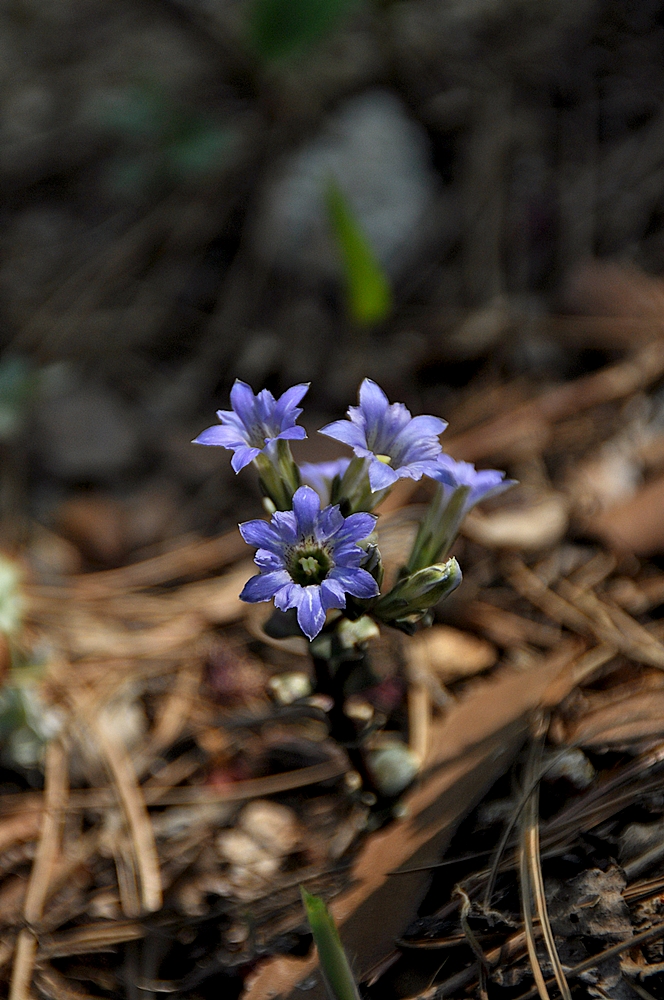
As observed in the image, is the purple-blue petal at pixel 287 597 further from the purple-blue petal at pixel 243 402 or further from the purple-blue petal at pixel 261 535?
the purple-blue petal at pixel 243 402

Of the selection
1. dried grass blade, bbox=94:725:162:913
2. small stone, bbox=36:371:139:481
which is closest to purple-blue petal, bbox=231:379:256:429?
dried grass blade, bbox=94:725:162:913

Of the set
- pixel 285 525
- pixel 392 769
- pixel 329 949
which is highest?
pixel 285 525

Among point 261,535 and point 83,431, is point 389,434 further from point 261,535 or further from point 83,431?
point 83,431

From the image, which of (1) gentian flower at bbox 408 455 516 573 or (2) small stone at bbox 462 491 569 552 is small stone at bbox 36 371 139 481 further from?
(1) gentian flower at bbox 408 455 516 573

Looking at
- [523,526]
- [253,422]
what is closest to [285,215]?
[523,526]

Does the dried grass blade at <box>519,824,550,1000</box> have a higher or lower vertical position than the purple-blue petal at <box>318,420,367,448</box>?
lower
